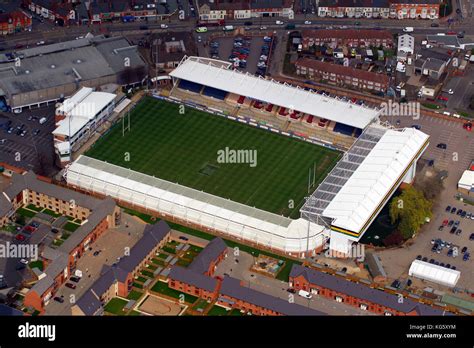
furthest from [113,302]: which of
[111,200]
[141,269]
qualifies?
[111,200]

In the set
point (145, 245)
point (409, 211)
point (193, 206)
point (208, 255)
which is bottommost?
point (208, 255)

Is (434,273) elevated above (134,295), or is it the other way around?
(434,273)

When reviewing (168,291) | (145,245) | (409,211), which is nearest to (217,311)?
(168,291)

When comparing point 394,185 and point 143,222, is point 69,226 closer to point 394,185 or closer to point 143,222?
point 143,222

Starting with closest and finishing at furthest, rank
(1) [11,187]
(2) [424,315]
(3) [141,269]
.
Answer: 1. (2) [424,315]
2. (3) [141,269]
3. (1) [11,187]

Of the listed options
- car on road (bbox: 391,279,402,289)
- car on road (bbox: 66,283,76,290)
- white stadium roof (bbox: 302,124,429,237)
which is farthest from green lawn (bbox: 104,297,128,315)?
car on road (bbox: 391,279,402,289)

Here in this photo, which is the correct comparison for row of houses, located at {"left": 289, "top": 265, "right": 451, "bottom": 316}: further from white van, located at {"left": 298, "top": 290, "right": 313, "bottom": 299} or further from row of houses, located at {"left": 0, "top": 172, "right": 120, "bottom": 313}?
row of houses, located at {"left": 0, "top": 172, "right": 120, "bottom": 313}

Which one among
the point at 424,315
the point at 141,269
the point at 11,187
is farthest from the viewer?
the point at 11,187

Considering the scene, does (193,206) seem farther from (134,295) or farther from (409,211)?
(409,211)
